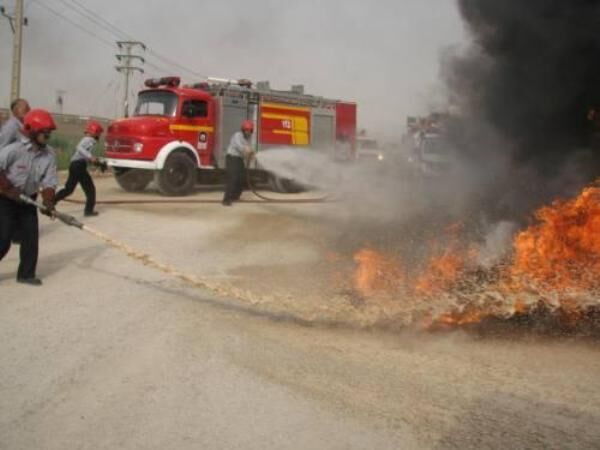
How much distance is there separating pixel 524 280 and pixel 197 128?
1087cm

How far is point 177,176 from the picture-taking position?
14.5 metres

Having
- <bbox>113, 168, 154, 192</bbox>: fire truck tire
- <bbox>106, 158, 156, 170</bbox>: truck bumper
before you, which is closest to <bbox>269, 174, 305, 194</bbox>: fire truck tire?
<bbox>113, 168, 154, 192</bbox>: fire truck tire

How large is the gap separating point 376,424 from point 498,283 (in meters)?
2.69

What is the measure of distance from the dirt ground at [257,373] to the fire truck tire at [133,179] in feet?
27.6

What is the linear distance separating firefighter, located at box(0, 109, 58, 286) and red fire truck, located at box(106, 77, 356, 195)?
304 inches

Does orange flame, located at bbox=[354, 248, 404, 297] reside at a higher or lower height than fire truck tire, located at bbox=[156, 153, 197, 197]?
lower

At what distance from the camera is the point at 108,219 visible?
34.0 feet

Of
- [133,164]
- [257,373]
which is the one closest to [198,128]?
[133,164]

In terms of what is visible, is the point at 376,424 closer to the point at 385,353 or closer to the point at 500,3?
the point at 385,353

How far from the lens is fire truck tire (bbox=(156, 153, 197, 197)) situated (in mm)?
14258

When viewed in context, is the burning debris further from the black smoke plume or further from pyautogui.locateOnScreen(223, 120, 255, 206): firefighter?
pyautogui.locateOnScreen(223, 120, 255, 206): firefighter

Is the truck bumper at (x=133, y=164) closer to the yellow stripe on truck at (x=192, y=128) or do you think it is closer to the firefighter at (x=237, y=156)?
the yellow stripe on truck at (x=192, y=128)

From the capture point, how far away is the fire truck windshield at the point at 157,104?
47.6 feet

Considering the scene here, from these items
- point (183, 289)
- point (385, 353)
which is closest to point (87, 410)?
point (385, 353)
